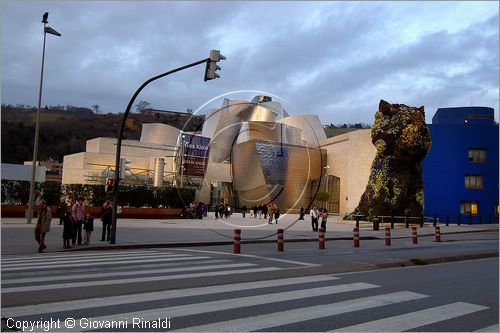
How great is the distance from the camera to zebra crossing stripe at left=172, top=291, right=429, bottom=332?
19.8 feet

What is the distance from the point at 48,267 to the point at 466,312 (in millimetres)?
9273

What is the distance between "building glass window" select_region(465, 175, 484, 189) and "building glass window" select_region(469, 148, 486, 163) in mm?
1737

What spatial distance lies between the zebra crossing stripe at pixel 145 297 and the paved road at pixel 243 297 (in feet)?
0.05

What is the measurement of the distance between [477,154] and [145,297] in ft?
162

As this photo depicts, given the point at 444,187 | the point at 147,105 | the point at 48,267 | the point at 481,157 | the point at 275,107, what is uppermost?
the point at 147,105

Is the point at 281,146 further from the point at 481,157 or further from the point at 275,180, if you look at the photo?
the point at 481,157

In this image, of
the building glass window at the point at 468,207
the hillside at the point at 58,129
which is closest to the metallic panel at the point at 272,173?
the hillside at the point at 58,129

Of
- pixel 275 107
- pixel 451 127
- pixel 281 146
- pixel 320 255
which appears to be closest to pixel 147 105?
pixel 275 107

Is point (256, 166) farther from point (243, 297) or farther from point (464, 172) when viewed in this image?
point (243, 297)

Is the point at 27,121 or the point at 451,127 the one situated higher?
the point at 27,121

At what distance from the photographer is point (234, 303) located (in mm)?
7492

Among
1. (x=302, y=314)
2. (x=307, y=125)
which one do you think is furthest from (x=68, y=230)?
(x=307, y=125)

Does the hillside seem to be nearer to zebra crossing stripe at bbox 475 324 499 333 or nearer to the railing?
the railing

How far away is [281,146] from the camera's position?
75562 mm
